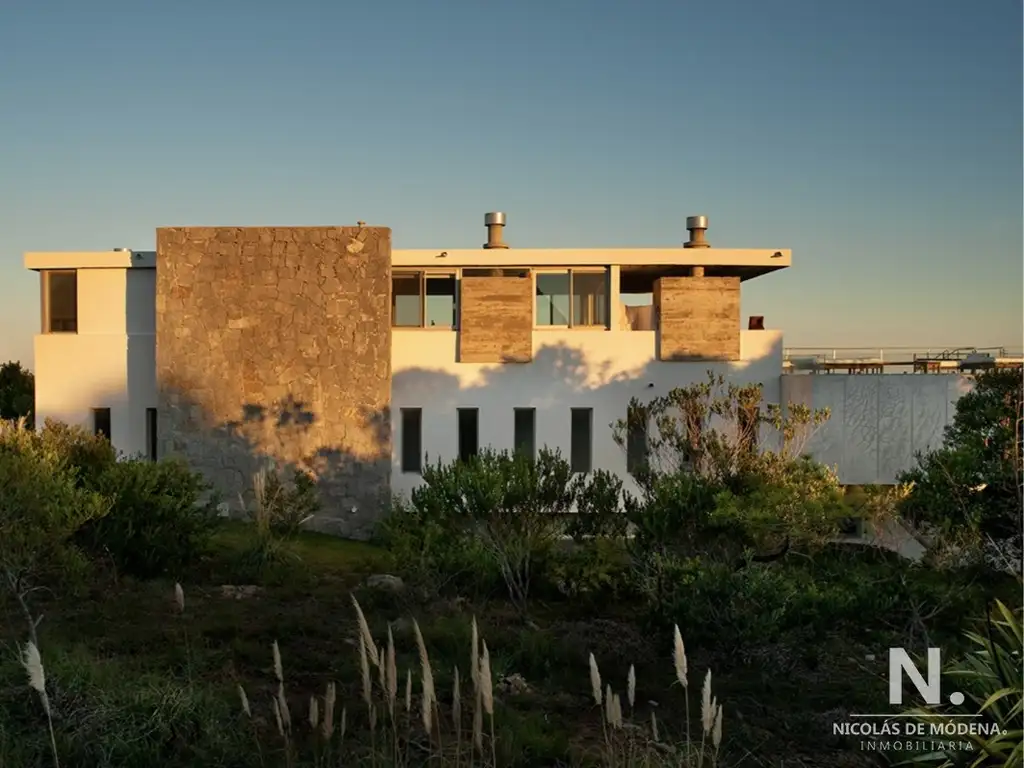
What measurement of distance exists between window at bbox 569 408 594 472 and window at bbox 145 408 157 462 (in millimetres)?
9288

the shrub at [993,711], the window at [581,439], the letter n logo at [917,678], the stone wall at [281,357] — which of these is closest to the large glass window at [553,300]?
the window at [581,439]

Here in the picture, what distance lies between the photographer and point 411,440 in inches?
683

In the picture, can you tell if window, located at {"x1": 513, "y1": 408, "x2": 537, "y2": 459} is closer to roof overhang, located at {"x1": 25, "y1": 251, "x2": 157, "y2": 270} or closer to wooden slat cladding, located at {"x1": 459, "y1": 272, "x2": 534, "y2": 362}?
wooden slat cladding, located at {"x1": 459, "y1": 272, "x2": 534, "y2": 362}

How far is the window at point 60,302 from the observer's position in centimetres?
1767

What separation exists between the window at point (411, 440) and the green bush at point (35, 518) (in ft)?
28.9

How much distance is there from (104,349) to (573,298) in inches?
411

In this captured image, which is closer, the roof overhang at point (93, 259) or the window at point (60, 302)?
the roof overhang at point (93, 259)

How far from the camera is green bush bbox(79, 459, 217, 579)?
10438 millimetres

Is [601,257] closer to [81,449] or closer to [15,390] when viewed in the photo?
[81,449]

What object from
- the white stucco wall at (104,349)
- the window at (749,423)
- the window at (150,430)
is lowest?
the window at (150,430)

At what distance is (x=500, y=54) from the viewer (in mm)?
14547

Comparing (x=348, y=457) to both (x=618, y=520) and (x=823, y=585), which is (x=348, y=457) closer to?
(x=618, y=520)

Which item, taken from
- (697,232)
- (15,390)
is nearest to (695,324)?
(697,232)

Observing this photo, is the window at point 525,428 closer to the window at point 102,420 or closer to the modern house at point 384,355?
the modern house at point 384,355
